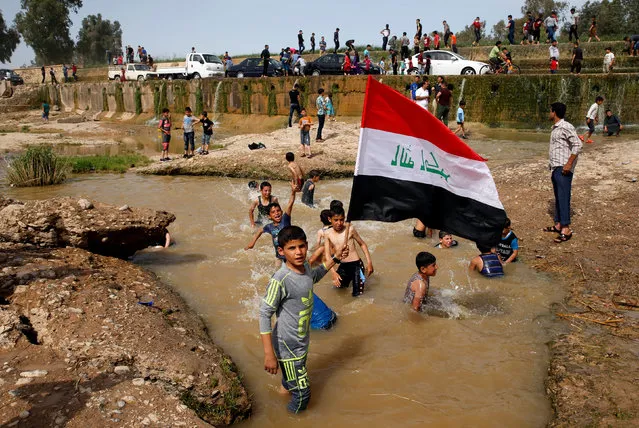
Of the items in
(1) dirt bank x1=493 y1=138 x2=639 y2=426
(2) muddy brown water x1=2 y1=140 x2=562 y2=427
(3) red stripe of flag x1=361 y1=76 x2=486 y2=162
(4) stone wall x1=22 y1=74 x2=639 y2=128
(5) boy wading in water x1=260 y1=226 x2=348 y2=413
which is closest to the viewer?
(5) boy wading in water x1=260 y1=226 x2=348 y2=413

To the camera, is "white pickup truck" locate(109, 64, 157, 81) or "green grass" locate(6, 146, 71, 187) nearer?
"green grass" locate(6, 146, 71, 187)

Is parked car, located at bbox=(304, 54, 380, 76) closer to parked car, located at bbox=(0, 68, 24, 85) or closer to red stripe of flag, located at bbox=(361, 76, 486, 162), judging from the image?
red stripe of flag, located at bbox=(361, 76, 486, 162)

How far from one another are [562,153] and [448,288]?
109 inches

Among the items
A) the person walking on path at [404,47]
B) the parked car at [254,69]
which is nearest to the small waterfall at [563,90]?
the person walking on path at [404,47]

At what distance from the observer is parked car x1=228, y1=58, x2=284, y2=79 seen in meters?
26.8

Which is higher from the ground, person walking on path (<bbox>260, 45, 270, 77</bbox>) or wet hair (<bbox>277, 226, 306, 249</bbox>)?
person walking on path (<bbox>260, 45, 270, 77</bbox>)

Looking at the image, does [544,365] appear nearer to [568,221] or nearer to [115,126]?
[568,221]

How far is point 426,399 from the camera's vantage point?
4426 mm

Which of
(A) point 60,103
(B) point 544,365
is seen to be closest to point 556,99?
(B) point 544,365

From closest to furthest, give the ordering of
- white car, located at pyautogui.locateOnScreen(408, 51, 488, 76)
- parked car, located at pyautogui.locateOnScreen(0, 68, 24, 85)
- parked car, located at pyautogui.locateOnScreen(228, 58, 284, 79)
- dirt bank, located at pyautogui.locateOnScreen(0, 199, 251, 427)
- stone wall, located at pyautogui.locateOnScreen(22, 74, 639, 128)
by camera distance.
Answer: dirt bank, located at pyautogui.locateOnScreen(0, 199, 251, 427), stone wall, located at pyautogui.locateOnScreen(22, 74, 639, 128), white car, located at pyautogui.locateOnScreen(408, 51, 488, 76), parked car, located at pyautogui.locateOnScreen(228, 58, 284, 79), parked car, located at pyautogui.locateOnScreen(0, 68, 24, 85)

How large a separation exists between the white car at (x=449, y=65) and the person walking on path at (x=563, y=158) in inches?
552

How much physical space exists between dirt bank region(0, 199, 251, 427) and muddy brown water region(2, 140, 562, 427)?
51 cm

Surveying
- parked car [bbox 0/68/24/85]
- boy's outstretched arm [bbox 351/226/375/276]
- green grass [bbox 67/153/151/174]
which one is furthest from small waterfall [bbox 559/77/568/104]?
parked car [bbox 0/68/24/85]

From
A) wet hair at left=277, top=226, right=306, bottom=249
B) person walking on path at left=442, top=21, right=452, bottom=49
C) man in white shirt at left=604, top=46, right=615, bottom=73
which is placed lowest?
wet hair at left=277, top=226, right=306, bottom=249
